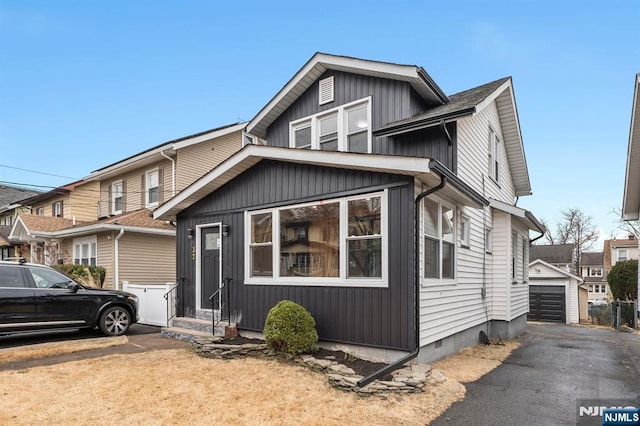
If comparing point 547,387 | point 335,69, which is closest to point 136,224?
point 335,69

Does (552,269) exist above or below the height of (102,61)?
below

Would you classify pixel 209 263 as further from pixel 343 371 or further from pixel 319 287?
pixel 343 371

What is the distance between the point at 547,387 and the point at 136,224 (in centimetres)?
1268

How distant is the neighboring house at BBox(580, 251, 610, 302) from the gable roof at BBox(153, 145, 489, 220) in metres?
51.4

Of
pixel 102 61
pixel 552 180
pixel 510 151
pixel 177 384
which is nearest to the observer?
pixel 177 384

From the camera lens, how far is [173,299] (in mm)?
10109

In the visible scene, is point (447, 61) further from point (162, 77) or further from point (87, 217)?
point (87, 217)

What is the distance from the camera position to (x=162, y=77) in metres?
21.4

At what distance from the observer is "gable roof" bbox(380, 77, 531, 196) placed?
25.5 ft

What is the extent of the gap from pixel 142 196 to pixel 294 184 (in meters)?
11.4

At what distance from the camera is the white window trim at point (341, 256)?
655cm

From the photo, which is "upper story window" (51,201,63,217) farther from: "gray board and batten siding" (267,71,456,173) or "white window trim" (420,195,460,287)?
"white window trim" (420,195,460,287)

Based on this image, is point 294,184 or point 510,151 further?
point 510,151

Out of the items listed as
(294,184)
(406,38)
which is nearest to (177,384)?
(294,184)
